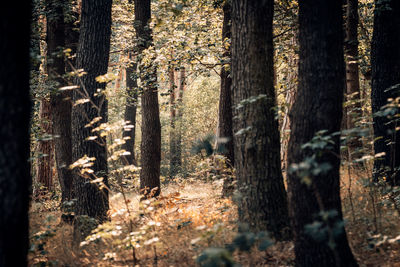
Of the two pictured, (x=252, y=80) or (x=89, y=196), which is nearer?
(x=252, y=80)

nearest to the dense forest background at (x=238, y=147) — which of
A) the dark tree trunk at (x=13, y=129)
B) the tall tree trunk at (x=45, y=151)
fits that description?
the dark tree trunk at (x=13, y=129)

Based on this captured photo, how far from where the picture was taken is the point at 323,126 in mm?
3512

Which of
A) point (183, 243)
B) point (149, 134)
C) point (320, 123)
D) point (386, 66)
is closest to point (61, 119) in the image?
point (149, 134)

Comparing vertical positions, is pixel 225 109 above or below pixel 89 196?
above

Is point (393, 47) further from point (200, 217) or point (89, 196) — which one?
point (89, 196)

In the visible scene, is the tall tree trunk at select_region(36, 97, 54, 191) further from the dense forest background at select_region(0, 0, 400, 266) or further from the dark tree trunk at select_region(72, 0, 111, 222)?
the dark tree trunk at select_region(72, 0, 111, 222)

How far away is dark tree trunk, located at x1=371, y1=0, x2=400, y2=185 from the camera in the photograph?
6891 mm

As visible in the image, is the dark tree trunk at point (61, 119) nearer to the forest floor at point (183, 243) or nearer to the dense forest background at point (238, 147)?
the dense forest background at point (238, 147)

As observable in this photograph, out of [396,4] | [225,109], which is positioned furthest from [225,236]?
[396,4]

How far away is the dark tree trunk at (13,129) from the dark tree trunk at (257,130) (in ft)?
9.34

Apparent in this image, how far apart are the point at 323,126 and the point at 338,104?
31cm

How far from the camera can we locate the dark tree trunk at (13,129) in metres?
2.52

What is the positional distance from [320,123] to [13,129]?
300cm

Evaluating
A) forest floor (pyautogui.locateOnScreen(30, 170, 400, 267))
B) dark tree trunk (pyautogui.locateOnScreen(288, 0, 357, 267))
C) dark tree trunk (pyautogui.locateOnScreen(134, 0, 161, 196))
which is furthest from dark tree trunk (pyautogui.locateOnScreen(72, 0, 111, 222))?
dark tree trunk (pyautogui.locateOnScreen(288, 0, 357, 267))
